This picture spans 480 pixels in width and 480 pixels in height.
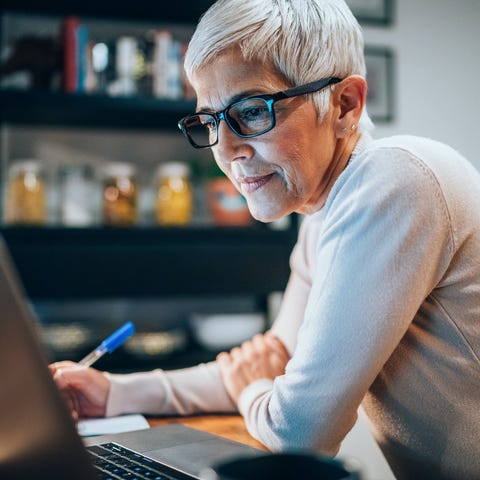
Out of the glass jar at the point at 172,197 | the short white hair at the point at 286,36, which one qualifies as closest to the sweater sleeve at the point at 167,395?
the short white hair at the point at 286,36

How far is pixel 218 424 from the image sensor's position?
1190 mm

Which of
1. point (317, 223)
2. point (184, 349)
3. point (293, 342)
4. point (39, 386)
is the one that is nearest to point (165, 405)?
point (293, 342)

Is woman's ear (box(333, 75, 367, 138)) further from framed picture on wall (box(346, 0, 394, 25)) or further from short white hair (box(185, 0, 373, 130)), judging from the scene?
framed picture on wall (box(346, 0, 394, 25))

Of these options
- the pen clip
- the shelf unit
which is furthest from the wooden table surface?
the shelf unit

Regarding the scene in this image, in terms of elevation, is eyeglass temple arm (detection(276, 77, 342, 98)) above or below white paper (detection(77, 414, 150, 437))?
above

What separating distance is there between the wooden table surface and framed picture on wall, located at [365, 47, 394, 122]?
233cm

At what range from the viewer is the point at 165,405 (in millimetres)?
1250

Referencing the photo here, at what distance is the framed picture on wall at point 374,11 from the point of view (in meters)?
3.23

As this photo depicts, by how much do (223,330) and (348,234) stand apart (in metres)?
1.80

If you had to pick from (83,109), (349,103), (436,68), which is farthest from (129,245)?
(436,68)

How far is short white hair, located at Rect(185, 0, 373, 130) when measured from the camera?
105cm

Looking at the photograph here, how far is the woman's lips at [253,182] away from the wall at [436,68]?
2.26 m

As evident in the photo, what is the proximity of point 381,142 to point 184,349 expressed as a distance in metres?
1.84

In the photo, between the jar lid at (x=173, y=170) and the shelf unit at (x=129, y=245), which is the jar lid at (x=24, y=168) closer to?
the shelf unit at (x=129, y=245)
